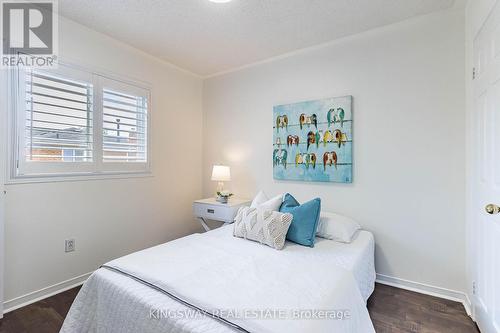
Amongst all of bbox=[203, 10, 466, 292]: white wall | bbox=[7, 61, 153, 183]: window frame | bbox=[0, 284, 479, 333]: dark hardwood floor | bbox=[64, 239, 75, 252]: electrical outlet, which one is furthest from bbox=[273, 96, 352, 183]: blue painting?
bbox=[64, 239, 75, 252]: electrical outlet

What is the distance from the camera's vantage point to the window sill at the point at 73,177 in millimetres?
2029

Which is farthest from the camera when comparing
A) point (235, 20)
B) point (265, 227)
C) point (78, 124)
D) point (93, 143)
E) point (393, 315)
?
point (93, 143)

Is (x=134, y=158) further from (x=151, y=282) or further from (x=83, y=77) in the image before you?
(x=151, y=282)

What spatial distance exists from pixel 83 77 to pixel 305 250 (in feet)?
8.51

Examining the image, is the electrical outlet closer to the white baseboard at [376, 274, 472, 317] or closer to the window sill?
the window sill

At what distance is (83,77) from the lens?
2.40 m

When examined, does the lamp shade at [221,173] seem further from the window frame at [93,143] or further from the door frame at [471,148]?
the door frame at [471,148]

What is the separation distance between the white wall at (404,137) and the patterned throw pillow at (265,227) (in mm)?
858

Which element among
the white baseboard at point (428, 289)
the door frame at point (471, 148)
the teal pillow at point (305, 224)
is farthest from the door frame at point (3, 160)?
the door frame at point (471, 148)

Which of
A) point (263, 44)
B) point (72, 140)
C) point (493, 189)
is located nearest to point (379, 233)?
point (493, 189)

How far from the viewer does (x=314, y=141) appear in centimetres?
272

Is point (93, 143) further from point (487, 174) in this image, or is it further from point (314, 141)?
point (487, 174)

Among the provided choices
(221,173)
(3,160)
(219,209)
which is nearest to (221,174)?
(221,173)

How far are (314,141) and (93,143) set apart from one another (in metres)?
2.30
